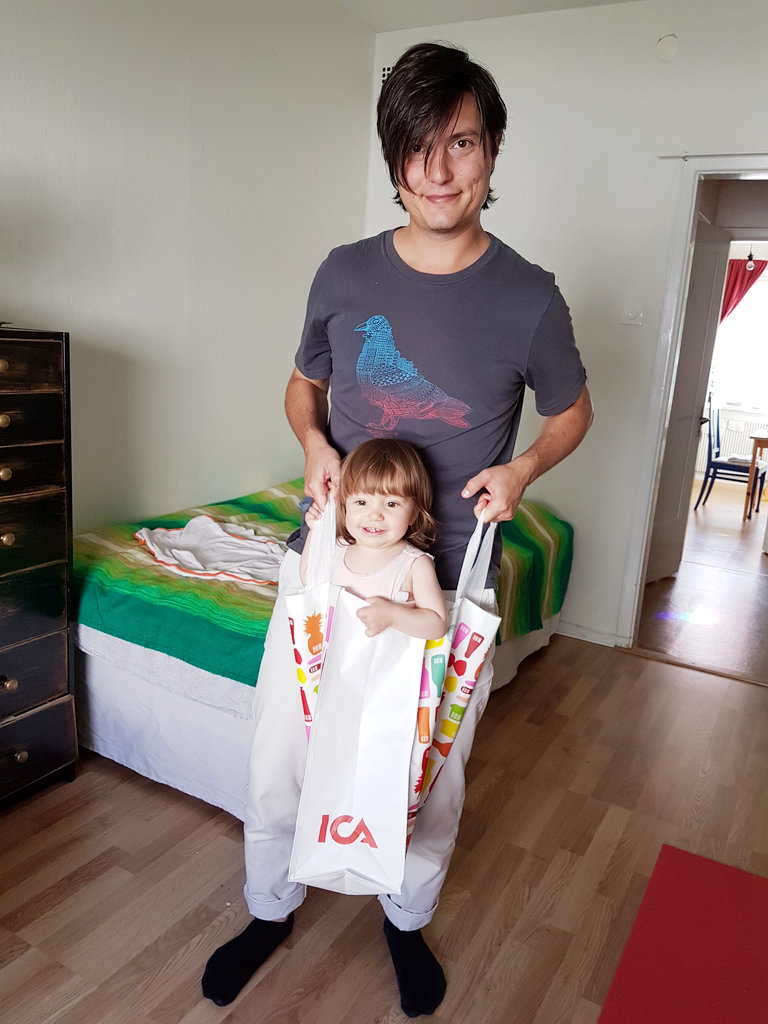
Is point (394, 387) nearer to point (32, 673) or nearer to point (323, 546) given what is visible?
point (323, 546)

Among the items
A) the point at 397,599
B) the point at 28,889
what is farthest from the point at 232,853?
the point at 397,599

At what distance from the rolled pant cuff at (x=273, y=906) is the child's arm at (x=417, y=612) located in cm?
61

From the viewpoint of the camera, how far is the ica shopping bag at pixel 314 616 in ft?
4.26

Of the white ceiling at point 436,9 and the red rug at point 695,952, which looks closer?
the red rug at point 695,952

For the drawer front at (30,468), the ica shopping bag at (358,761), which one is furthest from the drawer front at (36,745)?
the ica shopping bag at (358,761)

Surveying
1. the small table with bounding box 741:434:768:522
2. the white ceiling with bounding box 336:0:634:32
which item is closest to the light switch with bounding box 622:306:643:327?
the white ceiling with bounding box 336:0:634:32

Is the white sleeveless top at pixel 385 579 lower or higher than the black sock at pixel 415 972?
higher

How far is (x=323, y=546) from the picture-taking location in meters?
1.34

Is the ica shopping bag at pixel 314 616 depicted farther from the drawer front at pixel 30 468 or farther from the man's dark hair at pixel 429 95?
the drawer front at pixel 30 468

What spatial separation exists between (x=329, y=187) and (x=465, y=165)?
243 centimetres

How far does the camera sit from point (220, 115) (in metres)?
2.82

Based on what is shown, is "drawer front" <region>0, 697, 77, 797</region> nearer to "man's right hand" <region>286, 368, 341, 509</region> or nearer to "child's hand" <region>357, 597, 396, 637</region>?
"man's right hand" <region>286, 368, 341, 509</region>

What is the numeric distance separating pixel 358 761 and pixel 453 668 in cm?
21

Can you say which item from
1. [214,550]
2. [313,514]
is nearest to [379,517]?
[313,514]
